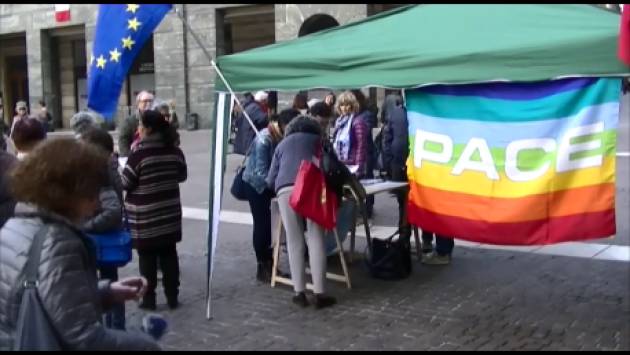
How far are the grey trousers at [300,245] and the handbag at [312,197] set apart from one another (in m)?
0.09

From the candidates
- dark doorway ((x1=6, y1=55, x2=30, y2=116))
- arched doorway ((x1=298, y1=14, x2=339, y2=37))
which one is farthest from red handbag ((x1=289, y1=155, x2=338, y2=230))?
dark doorway ((x1=6, y1=55, x2=30, y2=116))

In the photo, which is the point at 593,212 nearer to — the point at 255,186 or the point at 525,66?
the point at 525,66

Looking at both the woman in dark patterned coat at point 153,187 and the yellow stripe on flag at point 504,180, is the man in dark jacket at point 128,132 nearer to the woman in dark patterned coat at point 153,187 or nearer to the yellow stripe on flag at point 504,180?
the woman in dark patterned coat at point 153,187

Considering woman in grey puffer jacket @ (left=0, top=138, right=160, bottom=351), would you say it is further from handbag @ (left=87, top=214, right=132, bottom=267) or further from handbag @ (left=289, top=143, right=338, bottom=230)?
handbag @ (left=289, top=143, right=338, bottom=230)

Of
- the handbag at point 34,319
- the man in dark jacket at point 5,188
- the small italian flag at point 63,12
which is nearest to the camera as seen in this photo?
the handbag at point 34,319

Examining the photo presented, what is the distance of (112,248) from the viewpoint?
4.76m

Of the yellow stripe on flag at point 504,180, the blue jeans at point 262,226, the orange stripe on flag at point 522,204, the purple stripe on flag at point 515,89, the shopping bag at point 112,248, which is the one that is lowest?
the blue jeans at point 262,226

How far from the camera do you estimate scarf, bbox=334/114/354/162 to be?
28.4ft

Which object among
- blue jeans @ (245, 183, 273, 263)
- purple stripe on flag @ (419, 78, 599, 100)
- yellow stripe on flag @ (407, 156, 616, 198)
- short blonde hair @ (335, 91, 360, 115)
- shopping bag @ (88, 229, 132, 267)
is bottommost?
blue jeans @ (245, 183, 273, 263)

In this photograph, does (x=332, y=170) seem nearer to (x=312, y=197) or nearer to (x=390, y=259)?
(x=312, y=197)

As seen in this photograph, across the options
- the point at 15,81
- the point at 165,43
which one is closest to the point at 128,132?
the point at 165,43

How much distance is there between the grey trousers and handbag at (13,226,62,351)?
12.4 ft

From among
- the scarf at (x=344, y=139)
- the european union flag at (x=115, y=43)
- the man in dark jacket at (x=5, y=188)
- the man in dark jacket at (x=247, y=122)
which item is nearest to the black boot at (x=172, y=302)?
the european union flag at (x=115, y=43)

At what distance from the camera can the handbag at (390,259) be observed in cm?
676
